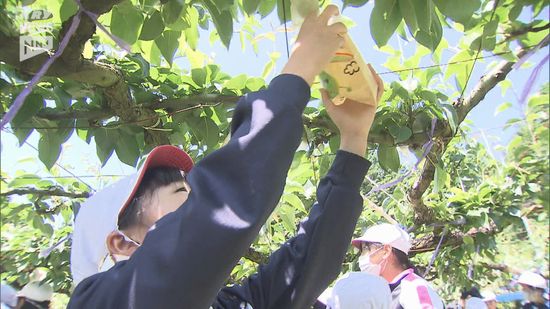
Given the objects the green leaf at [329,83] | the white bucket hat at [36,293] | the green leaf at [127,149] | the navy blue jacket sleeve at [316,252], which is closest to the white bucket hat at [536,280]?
the navy blue jacket sleeve at [316,252]

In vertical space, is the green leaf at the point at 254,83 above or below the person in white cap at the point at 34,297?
above

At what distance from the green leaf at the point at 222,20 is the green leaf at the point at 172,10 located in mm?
63

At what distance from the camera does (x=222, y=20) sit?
3.15ft

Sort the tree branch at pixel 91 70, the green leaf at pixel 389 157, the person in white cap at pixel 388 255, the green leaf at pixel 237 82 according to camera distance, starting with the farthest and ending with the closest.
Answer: the person in white cap at pixel 388 255 → the green leaf at pixel 389 157 → the green leaf at pixel 237 82 → the tree branch at pixel 91 70

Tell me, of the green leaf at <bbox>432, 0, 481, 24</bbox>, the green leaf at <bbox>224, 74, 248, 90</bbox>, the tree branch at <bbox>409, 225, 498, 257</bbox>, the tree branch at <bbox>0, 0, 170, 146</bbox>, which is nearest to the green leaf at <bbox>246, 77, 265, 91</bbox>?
the green leaf at <bbox>224, 74, 248, 90</bbox>

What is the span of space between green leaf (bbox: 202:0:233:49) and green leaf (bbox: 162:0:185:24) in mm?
63

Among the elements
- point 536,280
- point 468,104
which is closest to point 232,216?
point 536,280

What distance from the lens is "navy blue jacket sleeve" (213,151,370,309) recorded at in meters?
0.77

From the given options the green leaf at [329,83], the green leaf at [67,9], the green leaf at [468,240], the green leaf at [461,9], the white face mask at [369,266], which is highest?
the green leaf at [461,9]

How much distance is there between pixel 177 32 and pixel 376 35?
469 mm

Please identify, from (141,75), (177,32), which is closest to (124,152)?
(141,75)

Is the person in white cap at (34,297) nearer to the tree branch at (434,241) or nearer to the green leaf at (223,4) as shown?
the green leaf at (223,4)

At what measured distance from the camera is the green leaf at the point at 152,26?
1020mm

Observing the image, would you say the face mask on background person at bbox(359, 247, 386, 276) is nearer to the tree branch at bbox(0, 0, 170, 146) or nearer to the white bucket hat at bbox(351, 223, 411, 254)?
the white bucket hat at bbox(351, 223, 411, 254)
